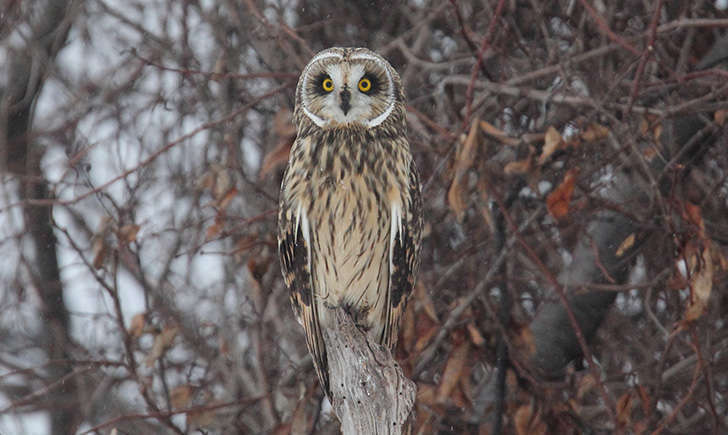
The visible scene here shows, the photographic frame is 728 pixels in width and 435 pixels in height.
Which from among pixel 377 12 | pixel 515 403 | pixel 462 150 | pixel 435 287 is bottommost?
pixel 515 403

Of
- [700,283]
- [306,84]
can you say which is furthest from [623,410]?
[306,84]

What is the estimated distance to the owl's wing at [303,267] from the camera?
8.69ft

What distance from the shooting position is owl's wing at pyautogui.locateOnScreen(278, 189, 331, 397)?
2648 millimetres

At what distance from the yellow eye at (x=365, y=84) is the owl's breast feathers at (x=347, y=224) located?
0.13 meters

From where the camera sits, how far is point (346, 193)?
2600mm

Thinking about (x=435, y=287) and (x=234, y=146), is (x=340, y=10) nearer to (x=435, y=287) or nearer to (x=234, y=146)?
(x=234, y=146)

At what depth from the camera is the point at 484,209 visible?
10.4 feet

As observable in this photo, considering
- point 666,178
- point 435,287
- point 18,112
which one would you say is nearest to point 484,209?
point 435,287

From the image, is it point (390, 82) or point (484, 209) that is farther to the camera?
point (484, 209)

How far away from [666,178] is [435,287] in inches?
42.9

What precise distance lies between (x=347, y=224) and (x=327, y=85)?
16.8 inches

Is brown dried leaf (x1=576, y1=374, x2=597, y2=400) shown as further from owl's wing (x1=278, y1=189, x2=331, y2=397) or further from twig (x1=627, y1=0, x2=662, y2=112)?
owl's wing (x1=278, y1=189, x2=331, y2=397)

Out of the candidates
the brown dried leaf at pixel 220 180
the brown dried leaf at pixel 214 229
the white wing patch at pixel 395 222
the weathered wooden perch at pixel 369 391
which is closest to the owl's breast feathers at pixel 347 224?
the white wing patch at pixel 395 222

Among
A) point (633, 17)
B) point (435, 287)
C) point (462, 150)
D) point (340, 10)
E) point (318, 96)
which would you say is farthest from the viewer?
point (340, 10)
